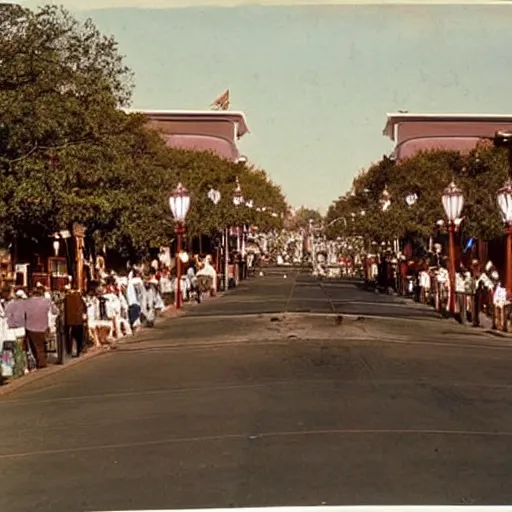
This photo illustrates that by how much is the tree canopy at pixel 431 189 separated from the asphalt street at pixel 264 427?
19363mm

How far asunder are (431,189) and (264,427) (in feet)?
151

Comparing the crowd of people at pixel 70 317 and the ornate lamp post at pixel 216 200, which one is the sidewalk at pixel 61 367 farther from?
the ornate lamp post at pixel 216 200

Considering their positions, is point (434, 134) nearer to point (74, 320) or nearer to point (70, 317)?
point (74, 320)

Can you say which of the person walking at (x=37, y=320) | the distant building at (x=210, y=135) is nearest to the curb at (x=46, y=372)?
the person walking at (x=37, y=320)

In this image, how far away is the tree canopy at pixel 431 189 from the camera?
1633 inches

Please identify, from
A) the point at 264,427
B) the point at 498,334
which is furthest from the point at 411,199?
the point at 264,427

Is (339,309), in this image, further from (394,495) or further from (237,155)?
(237,155)

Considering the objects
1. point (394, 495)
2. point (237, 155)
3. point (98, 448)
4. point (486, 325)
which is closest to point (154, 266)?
point (486, 325)

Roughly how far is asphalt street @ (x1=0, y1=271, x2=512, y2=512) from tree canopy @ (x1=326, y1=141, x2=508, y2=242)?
1936 centimetres

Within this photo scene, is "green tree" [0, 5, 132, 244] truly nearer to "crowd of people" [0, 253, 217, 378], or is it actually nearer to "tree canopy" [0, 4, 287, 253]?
"tree canopy" [0, 4, 287, 253]

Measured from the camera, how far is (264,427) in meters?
11.3

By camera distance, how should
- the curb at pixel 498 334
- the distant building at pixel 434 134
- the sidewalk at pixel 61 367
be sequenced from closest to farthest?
the sidewalk at pixel 61 367, the curb at pixel 498 334, the distant building at pixel 434 134

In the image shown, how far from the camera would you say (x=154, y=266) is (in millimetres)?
40000

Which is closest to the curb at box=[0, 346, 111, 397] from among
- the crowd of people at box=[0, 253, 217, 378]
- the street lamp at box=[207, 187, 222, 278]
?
the crowd of people at box=[0, 253, 217, 378]
